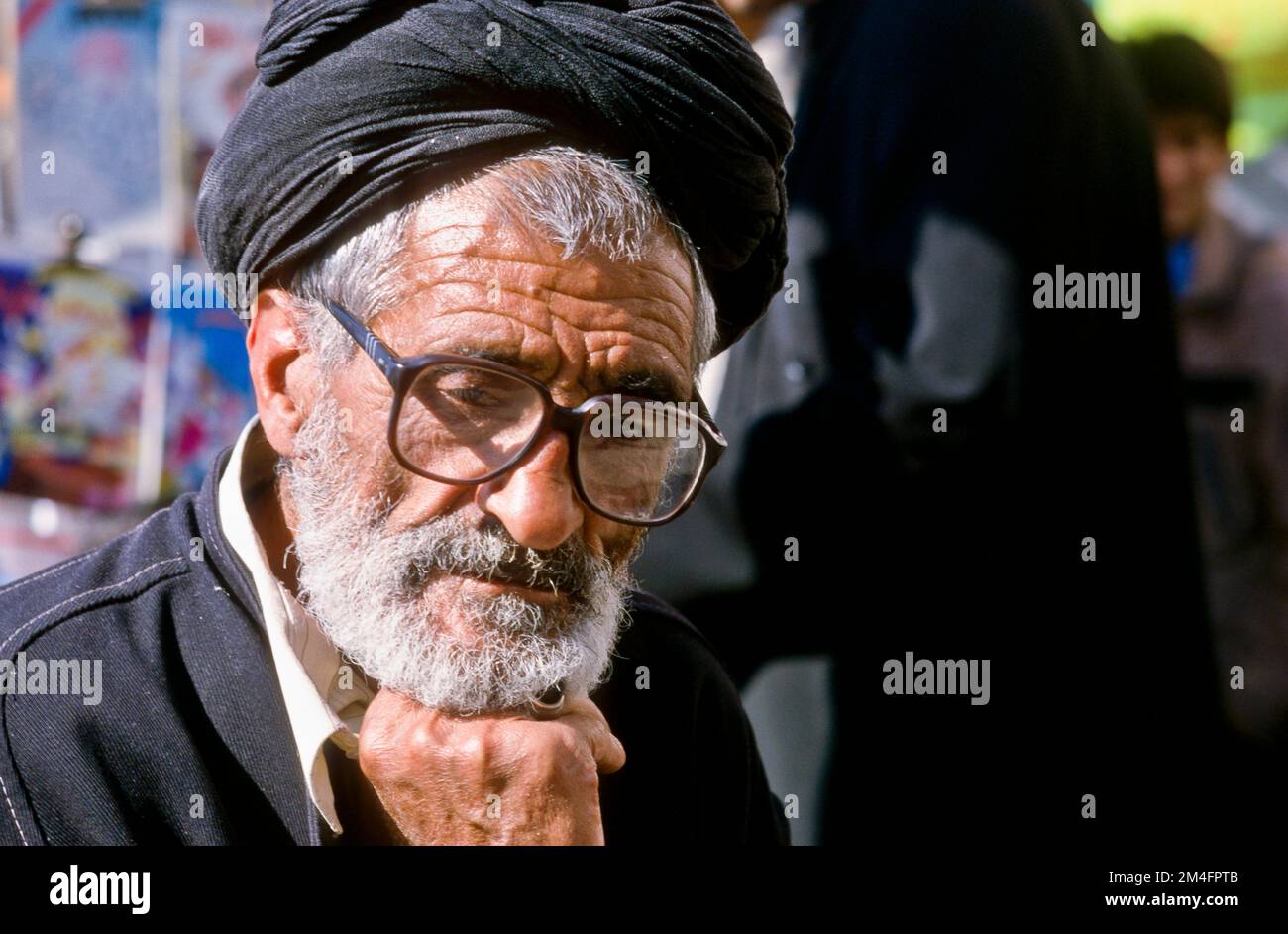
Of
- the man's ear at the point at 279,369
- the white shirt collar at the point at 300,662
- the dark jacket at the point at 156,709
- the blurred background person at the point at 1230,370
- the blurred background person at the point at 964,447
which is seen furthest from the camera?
the blurred background person at the point at 1230,370

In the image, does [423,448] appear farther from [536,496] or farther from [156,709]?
[156,709]

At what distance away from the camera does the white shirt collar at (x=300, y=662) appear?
1911 mm

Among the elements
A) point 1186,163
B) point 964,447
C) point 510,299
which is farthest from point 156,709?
point 1186,163

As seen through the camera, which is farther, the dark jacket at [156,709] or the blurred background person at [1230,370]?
the blurred background person at [1230,370]

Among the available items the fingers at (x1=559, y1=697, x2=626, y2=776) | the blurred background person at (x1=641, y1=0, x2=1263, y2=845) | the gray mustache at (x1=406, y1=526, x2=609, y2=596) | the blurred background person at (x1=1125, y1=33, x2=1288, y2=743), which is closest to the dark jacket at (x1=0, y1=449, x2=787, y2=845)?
the gray mustache at (x1=406, y1=526, x2=609, y2=596)

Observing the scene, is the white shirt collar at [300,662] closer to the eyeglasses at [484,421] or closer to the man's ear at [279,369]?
the man's ear at [279,369]

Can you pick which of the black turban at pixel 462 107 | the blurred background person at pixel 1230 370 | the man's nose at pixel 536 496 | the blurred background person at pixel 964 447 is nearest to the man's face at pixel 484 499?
the man's nose at pixel 536 496

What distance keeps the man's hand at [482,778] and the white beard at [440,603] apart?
44 mm

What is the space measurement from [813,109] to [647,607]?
120cm

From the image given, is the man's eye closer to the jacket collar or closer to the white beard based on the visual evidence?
the white beard

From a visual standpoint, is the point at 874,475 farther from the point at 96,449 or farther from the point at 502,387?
the point at 96,449

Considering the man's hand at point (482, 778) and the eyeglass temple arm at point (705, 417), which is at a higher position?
the eyeglass temple arm at point (705, 417)

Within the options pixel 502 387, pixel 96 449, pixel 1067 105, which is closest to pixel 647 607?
pixel 502 387

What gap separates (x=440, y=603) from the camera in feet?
6.28
